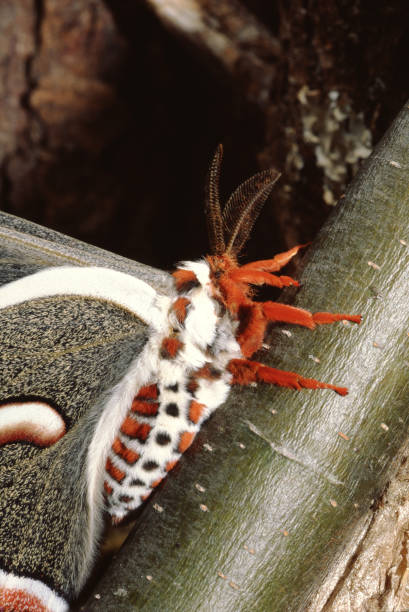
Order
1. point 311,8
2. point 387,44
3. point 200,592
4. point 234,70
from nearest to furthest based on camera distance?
point 200,592 < point 387,44 < point 311,8 < point 234,70

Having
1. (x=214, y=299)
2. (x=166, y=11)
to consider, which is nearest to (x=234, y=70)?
(x=166, y=11)

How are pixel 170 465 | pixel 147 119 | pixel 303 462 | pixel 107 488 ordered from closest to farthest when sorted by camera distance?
pixel 303 462 < pixel 170 465 < pixel 107 488 < pixel 147 119

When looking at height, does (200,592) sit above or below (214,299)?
below

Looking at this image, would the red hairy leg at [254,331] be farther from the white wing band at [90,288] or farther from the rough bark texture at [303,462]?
the white wing band at [90,288]

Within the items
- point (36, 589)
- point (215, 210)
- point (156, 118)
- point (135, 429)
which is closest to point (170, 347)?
point (135, 429)

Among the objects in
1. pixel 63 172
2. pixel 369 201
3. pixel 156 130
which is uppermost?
pixel 369 201

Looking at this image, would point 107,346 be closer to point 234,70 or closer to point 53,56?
point 234,70

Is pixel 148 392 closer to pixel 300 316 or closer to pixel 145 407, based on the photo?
pixel 145 407

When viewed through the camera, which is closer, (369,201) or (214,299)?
(369,201)
